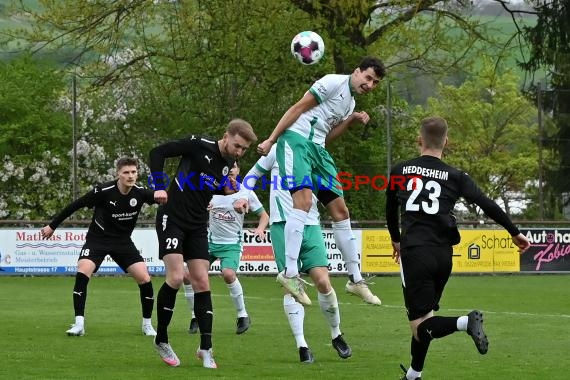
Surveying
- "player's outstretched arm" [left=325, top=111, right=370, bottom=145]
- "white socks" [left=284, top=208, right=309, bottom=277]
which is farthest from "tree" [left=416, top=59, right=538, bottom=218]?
"white socks" [left=284, top=208, right=309, bottom=277]

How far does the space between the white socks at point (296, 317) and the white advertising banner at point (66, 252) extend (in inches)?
657

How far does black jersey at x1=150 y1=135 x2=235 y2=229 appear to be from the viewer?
10.5 metres

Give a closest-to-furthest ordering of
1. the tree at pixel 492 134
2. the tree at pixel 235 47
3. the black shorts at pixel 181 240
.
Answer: the black shorts at pixel 181 240, the tree at pixel 235 47, the tree at pixel 492 134

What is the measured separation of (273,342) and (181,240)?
2.81m

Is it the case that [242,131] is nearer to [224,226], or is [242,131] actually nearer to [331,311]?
[331,311]

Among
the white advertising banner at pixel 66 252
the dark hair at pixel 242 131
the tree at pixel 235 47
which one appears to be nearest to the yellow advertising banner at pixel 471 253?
the white advertising banner at pixel 66 252

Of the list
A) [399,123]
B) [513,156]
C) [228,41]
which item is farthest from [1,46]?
[513,156]

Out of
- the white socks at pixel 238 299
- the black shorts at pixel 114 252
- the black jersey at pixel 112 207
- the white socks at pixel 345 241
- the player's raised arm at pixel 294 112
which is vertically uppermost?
the player's raised arm at pixel 294 112

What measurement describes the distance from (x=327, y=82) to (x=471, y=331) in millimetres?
3444

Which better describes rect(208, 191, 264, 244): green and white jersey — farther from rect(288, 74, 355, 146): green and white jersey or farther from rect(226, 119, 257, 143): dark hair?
rect(226, 119, 257, 143): dark hair

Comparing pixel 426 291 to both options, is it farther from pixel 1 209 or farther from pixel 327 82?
pixel 1 209

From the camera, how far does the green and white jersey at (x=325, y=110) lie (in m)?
10.9

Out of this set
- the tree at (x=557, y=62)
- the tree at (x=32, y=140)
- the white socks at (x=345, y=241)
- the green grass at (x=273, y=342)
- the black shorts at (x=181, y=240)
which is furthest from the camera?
the tree at (x=32, y=140)

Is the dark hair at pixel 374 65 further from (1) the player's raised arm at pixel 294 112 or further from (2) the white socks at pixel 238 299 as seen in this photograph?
(2) the white socks at pixel 238 299
